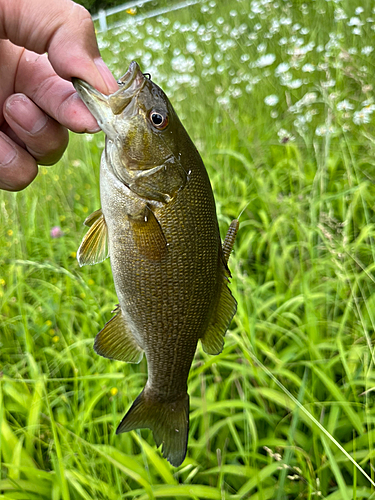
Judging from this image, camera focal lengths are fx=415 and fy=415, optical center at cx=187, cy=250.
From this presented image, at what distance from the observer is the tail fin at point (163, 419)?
46.9 inches

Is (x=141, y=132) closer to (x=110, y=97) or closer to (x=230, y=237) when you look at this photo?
(x=110, y=97)

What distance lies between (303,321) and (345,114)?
1.58 m

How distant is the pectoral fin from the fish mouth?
262mm

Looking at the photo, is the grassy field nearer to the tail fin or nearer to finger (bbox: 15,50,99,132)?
the tail fin

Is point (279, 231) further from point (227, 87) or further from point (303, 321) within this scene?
point (227, 87)


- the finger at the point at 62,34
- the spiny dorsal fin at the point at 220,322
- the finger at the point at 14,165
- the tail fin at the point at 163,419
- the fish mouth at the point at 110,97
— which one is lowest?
the tail fin at the point at 163,419

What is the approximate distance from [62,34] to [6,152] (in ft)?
1.71

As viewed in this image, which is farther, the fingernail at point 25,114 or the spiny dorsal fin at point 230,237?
the fingernail at point 25,114

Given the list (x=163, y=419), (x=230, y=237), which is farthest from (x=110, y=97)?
(x=163, y=419)

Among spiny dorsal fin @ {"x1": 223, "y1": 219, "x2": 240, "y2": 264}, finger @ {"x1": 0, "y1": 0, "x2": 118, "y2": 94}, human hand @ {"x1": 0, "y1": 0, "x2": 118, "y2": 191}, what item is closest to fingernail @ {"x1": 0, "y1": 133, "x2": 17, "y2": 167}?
human hand @ {"x1": 0, "y1": 0, "x2": 118, "y2": 191}

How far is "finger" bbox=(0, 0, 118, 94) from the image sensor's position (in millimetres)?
1141

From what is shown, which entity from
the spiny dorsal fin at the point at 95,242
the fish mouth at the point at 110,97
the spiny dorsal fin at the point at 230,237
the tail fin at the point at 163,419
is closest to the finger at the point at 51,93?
the fish mouth at the point at 110,97

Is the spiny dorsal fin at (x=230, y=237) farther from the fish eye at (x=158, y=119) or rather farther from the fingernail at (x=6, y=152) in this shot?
the fingernail at (x=6, y=152)

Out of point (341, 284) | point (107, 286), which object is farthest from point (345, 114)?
point (107, 286)
